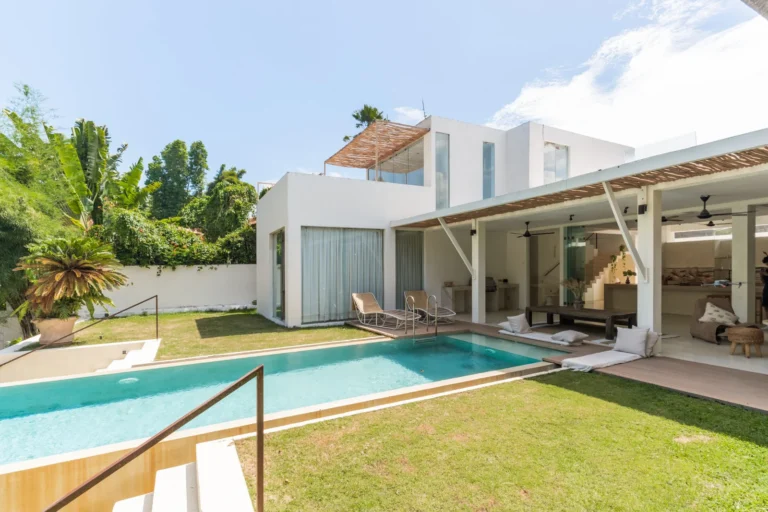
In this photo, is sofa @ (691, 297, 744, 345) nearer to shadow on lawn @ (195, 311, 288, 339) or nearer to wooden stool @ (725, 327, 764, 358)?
wooden stool @ (725, 327, 764, 358)

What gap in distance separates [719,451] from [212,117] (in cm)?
2379

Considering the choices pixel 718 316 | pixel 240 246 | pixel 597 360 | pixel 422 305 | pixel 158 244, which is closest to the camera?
pixel 597 360

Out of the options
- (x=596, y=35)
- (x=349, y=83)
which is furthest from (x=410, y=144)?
(x=596, y=35)

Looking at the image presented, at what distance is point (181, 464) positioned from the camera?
11.9 feet

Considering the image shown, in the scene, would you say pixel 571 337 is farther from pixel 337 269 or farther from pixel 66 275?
pixel 66 275

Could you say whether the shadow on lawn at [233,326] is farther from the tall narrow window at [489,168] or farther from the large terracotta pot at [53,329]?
the tall narrow window at [489,168]

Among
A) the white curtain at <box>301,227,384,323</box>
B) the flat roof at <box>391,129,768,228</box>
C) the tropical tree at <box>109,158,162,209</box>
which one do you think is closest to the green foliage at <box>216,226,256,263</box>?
the tropical tree at <box>109,158,162,209</box>

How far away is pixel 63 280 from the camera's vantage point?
8.06 metres

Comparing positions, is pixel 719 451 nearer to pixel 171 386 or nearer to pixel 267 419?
pixel 267 419

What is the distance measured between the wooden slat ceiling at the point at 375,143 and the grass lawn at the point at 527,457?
996 centimetres

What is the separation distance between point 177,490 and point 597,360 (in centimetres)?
628

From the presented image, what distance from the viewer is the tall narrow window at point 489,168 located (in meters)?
15.3

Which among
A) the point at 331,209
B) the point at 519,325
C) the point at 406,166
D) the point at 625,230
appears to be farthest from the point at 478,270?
the point at 406,166

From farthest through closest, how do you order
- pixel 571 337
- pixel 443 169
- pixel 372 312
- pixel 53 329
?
1. pixel 443 169
2. pixel 372 312
3. pixel 53 329
4. pixel 571 337
